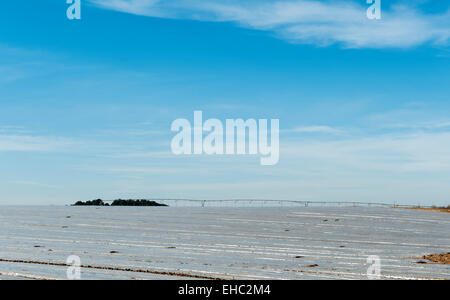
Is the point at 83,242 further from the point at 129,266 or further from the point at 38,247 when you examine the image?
the point at 129,266

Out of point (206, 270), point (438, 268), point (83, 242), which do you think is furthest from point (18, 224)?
point (438, 268)

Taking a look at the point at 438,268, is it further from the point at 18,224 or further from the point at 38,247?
the point at 18,224

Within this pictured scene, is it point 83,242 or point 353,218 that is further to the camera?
point 353,218

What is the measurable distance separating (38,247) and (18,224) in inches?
398

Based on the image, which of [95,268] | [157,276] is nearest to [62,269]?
[95,268]

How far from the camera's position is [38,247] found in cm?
2083

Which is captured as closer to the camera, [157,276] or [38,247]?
[157,276]
